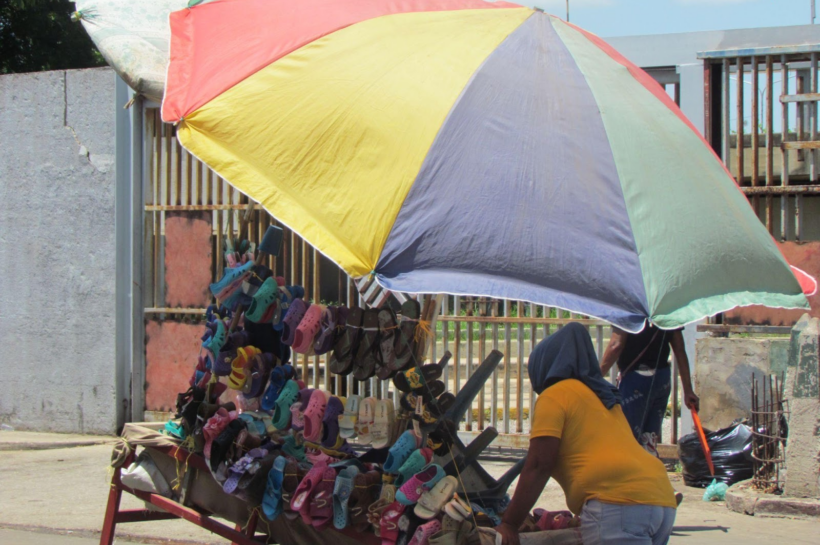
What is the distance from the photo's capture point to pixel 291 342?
340cm

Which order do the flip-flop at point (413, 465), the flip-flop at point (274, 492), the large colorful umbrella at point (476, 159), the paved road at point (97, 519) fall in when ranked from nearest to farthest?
the large colorful umbrella at point (476, 159), the flip-flop at point (413, 465), the flip-flop at point (274, 492), the paved road at point (97, 519)

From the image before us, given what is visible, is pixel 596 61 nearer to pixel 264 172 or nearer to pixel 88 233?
pixel 264 172

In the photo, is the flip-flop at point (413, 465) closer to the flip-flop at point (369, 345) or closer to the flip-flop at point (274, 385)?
the flip-flop at point (369, 345)

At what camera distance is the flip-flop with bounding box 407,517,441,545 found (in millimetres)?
2783

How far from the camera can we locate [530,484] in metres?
2.81

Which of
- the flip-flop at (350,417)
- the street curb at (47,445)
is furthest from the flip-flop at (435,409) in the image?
the street curb at (47,445)

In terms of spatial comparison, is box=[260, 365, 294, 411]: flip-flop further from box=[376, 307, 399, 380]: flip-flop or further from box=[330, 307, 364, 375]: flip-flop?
box=[376, 307, 399, 380]: flip-flop

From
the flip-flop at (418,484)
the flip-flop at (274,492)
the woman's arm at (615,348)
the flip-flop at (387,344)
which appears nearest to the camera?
the flip-flop at (418,484)

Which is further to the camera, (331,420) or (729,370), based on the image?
(729,370)

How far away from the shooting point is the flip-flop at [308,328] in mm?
3357

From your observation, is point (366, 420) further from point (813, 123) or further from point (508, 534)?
point (813, 123)

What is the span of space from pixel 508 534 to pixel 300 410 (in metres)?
1.00

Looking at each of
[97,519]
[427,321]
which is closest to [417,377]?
[427,321]

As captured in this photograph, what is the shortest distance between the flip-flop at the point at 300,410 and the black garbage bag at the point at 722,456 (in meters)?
3.77
